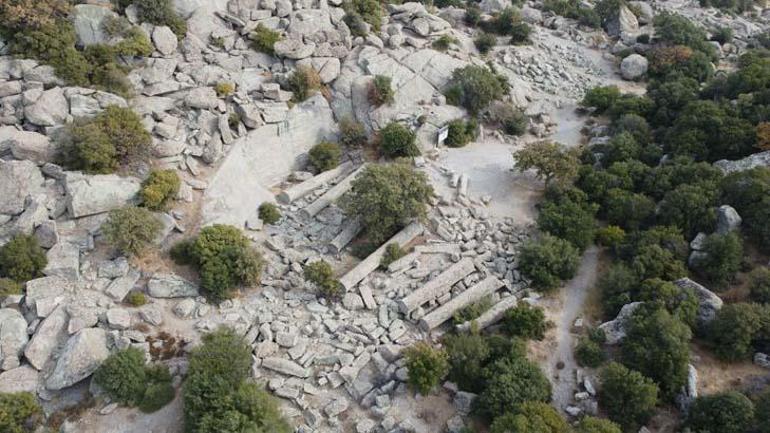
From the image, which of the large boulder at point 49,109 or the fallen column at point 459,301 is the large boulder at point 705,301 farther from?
the large boulder at point 49,109

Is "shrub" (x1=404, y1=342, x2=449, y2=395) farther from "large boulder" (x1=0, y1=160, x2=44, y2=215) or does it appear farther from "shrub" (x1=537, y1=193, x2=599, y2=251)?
"large boulder" (x1=0, y1=160, x2=44, y2=215)

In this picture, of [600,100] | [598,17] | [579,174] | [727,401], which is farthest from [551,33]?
[727,401]

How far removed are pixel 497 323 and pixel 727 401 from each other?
11239 mm

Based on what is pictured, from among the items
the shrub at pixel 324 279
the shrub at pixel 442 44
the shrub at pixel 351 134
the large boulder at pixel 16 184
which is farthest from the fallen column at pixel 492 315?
the shrub at pixel 442 44

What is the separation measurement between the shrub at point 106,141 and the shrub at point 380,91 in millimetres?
17888

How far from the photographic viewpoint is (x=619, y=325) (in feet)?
93.2

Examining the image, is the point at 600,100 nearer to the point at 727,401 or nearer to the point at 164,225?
the point at 727,401

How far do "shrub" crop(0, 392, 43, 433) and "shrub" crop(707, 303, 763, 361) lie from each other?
106ft

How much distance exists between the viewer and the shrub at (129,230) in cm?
2811

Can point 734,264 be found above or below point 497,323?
above

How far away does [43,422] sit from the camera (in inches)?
918

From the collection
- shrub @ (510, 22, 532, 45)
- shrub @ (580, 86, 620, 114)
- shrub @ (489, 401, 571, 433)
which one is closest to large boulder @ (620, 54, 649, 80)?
shrub @ (580, 86, 620, 114)

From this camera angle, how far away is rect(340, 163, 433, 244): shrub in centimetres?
3266

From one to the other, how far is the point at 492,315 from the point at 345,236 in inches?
419
